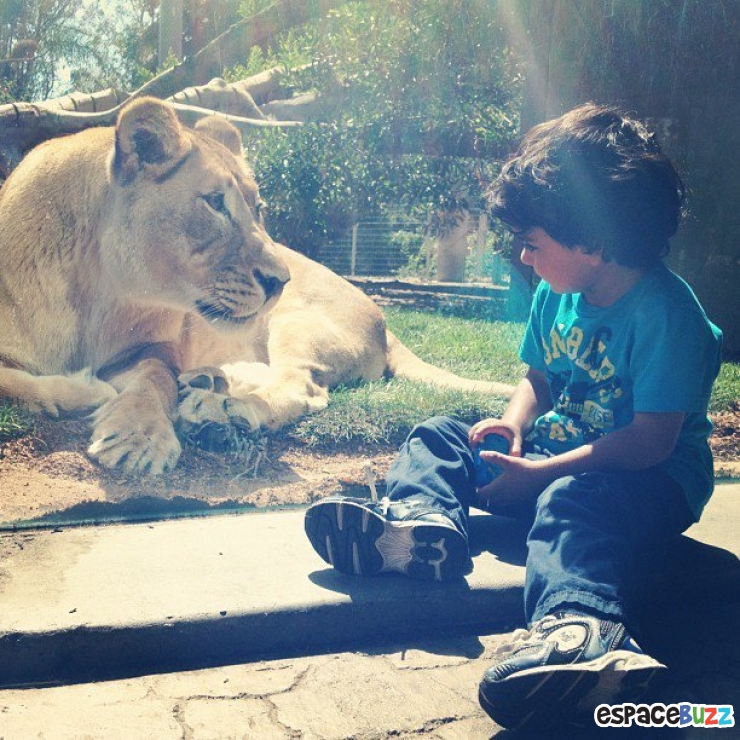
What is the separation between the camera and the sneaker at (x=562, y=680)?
1635 mm

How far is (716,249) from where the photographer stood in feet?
17.3

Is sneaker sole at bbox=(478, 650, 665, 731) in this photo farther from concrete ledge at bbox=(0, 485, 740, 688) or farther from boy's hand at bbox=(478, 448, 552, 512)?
boy's hand at bbox=(478, 448, 552, 512)

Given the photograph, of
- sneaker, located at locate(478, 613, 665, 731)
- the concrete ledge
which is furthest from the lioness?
sneaker, located at locate(478, 613, 665, 731)

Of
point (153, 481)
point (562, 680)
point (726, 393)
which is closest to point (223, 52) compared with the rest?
point (153, 481)

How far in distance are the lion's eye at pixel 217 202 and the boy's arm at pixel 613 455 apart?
1798 millimetres

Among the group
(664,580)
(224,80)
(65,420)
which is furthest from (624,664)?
(224,80)

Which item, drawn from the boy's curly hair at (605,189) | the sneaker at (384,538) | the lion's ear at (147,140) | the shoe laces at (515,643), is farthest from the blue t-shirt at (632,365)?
the lion's ear at (147,140)

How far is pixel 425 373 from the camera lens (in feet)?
15.4

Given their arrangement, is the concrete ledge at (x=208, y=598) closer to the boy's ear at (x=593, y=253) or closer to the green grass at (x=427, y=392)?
the boy's ear at (x=593, y=253)

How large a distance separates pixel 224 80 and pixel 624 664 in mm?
2998

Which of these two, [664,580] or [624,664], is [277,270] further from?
[624,664]

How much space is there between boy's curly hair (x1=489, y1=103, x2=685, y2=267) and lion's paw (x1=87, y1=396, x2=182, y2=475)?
4.94 feet

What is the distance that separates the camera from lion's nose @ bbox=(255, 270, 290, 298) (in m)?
3.61

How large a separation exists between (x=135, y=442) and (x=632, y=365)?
5.52ft
